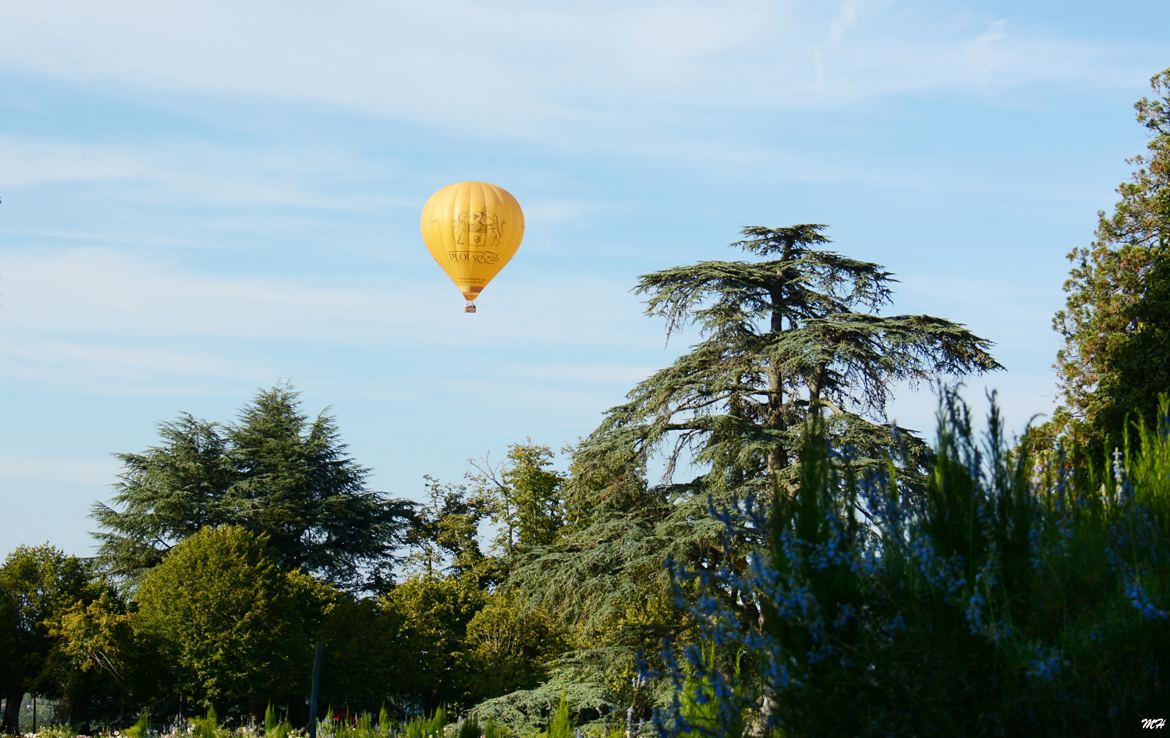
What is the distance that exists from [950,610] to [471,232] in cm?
2603

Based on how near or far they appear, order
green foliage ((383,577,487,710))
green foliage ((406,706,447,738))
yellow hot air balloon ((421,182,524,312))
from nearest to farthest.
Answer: green foliage ((406,706,447,738)) < yellow hot air balloon ((421,182,524,312)) < green foliage ((383,577,487,710))

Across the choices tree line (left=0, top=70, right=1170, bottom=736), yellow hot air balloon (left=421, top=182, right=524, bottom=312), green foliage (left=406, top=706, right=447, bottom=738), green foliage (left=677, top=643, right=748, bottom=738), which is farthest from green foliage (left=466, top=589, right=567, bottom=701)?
green foliage (left=677, top=643, right=748, bottom=738)

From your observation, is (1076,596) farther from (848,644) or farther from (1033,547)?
(848,644)

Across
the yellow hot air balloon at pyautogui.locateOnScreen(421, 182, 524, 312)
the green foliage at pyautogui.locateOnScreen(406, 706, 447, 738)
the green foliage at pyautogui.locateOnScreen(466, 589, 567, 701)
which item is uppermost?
the yellow hot air balloon at pyautogui.locateOnScreen(421, 182, 524, 312)

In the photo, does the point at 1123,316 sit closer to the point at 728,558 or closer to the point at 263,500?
the point at 728,558

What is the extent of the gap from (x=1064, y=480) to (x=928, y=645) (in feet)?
6.35

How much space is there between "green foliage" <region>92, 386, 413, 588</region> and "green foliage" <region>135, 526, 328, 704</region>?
24.6 ft

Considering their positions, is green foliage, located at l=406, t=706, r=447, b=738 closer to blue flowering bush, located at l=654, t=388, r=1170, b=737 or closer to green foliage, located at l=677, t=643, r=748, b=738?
green foliage, located at l=677, t=643, r=748, b=738

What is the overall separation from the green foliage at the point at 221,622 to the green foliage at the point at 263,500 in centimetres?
749

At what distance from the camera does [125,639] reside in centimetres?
3372

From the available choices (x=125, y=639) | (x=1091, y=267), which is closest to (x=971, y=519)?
(x=1091, y=267)

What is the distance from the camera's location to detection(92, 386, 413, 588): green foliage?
139ft

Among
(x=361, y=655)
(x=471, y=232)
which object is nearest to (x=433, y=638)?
(x=361, y=655)

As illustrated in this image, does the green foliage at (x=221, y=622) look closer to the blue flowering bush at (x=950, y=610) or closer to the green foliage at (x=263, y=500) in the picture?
the green foliage at (x=263, y=500)
